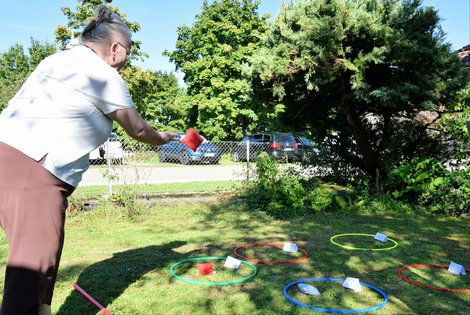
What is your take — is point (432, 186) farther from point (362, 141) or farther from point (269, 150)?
point (269, 150)

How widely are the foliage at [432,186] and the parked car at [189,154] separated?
500cm

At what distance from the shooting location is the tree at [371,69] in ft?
24.0

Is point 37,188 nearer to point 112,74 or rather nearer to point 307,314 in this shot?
point 112,74

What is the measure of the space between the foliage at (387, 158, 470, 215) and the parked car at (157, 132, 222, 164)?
16.4 feet

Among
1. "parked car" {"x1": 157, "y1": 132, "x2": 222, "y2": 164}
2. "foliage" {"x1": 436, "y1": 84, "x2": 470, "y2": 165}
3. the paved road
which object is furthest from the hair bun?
"parked car" {"x1": 157, "y1": 132, "x2": 222, "y2": 164}

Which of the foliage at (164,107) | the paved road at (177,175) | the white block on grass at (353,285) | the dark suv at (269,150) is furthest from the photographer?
the foliage at (164,107)

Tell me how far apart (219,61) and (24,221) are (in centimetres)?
2948

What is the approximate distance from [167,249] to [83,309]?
196cm

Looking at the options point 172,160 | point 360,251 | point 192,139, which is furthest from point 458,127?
point 172,160

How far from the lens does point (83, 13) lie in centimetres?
2152

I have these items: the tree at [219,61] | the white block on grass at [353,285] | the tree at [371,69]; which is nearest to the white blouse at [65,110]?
the white block on grass at [353,285]

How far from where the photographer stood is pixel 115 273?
14.4 ft

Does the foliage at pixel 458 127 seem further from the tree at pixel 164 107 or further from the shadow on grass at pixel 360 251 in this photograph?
the tree at pixel 164 107

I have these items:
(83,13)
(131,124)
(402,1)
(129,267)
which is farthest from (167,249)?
(83,13)
